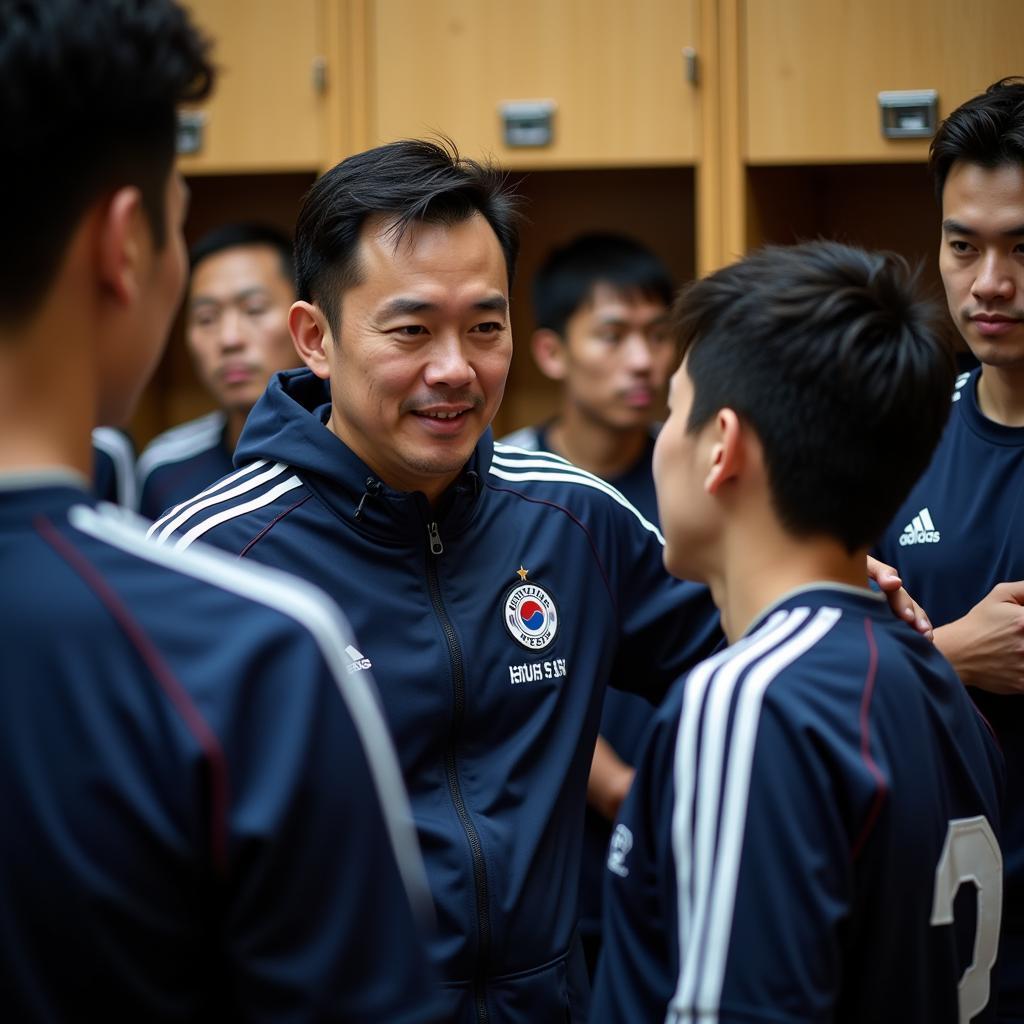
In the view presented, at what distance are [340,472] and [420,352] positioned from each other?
0.15 metres

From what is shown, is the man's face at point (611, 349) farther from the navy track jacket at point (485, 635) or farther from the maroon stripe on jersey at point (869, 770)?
the maroon stripe on jersey at point (869, 770)

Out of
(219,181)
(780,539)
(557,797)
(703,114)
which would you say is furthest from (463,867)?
(219,181)

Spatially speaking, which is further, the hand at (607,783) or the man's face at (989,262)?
the hand at (607,783)

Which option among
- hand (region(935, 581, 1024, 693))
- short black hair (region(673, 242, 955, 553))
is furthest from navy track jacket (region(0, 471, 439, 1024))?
hand (region(935, 581, 1024, 693))

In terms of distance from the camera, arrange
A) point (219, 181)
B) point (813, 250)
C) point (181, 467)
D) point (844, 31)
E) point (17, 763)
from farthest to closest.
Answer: point (219, 181), point (181, 467), point (844, 31), point (813, 250), point (17, 763)

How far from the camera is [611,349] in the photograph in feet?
8.20

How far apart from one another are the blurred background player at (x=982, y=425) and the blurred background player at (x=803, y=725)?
0.46 m

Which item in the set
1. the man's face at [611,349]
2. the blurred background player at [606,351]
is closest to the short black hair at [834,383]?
the blurred background player at [606,351]

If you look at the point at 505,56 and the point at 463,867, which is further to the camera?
the point at 505,56

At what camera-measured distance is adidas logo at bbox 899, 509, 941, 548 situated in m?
1.54

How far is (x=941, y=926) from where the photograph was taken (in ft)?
3.01

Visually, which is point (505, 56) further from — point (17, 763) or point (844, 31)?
point (17, 763)

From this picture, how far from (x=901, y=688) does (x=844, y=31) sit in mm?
1645

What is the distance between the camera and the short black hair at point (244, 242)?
269 cm
